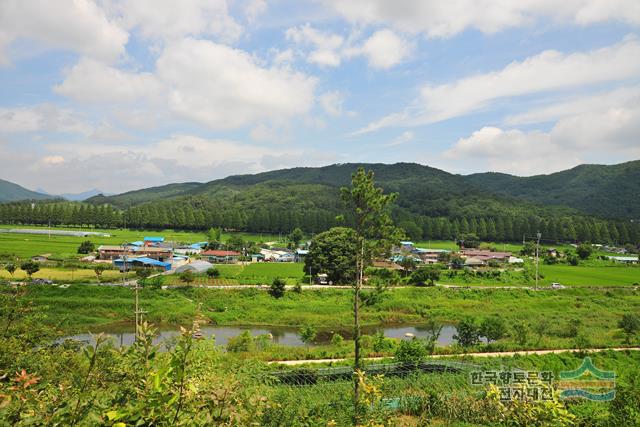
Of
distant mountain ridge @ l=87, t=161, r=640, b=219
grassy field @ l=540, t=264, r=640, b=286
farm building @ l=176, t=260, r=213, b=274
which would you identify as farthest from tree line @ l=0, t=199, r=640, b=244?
farm building @ l=176, t=260, r=213, b=274

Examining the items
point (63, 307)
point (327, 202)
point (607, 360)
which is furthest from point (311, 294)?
point (327, 202)

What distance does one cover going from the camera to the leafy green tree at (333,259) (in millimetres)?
40312

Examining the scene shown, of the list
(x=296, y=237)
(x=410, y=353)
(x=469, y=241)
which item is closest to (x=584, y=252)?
(x=469, y=241)

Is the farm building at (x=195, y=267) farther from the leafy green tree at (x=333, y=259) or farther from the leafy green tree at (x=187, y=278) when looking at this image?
the leafy green tree at (x=333, y=259)

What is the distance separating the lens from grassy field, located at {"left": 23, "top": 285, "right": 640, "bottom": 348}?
29.3 meters

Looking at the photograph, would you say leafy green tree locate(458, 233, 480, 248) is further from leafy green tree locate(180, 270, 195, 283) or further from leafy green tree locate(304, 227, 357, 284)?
leafy green tree locate(180, 270, 195, 283)

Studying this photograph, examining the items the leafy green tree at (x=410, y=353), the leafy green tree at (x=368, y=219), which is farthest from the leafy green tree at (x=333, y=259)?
the leafy green tree at (x=368, y=219)

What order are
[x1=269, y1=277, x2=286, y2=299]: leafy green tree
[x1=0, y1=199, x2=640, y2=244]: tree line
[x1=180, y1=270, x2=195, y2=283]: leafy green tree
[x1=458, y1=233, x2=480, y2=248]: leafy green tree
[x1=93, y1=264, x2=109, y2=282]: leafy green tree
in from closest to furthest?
[x1=269, y1=277, x2=286, y2=299]: leafy green tree → [x1=93, y1=264, x2=109, y2=282]: leafy green tree → [x1=180, y1=270, x2=195, y2=283]: leafy green tree → [x1=458, y1=233, x2=480, y2=248]: leafy green tree → [x1=0, y1=199, x2=640, y2=244]: tree line

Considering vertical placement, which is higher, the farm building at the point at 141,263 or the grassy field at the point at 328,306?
the farm building at the point at 141,263

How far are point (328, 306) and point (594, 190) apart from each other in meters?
166

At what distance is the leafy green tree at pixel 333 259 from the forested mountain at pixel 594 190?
401 feet

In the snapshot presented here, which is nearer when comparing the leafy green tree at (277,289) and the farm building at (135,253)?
the leafy green tree at (277,289)

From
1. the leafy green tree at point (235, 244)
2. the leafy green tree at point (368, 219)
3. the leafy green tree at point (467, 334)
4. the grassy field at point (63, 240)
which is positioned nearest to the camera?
the leafy green tree at point (368, 219)

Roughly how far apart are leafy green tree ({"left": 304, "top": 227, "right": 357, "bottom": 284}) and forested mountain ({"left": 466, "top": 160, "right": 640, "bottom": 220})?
122092mm
